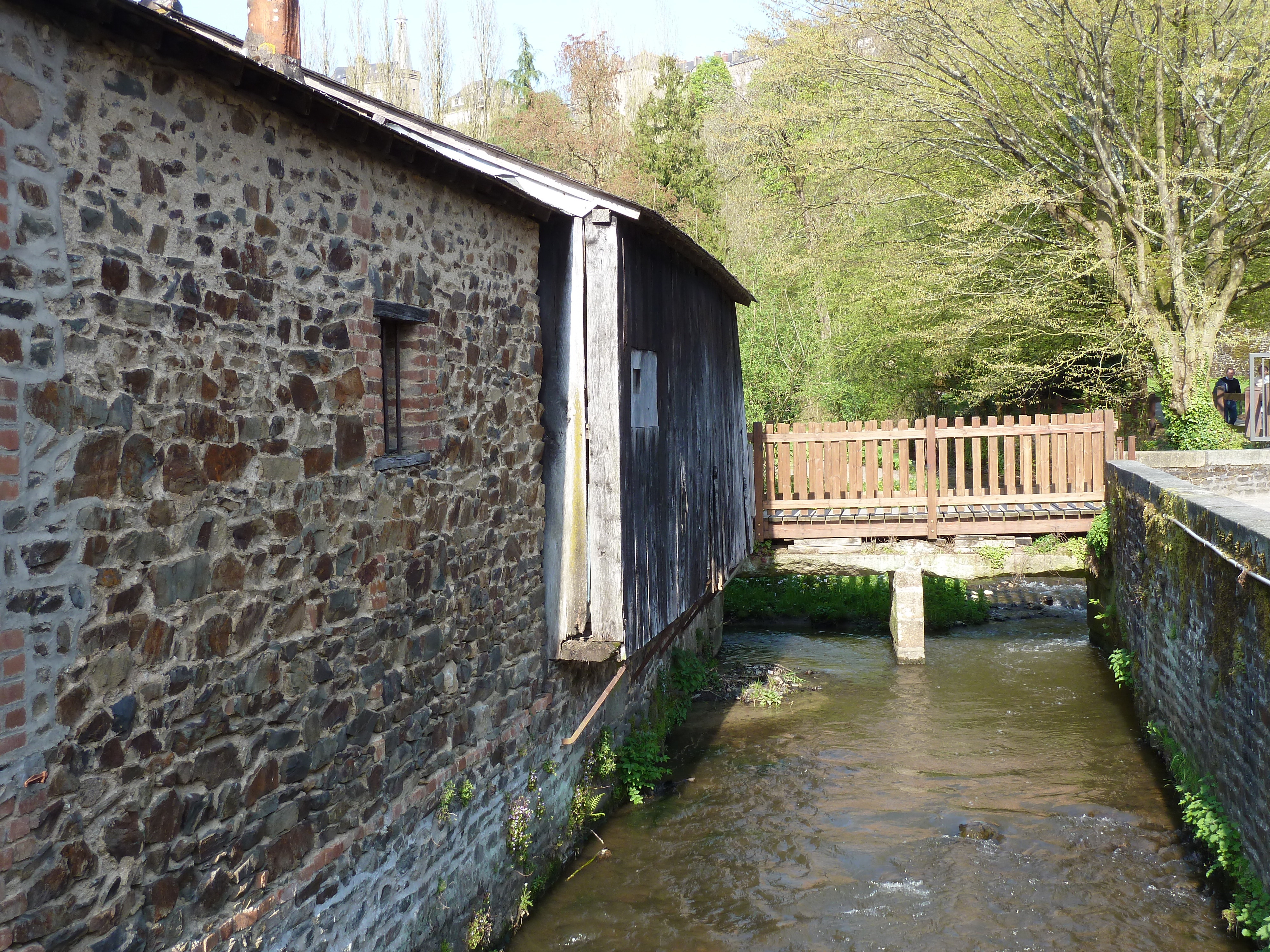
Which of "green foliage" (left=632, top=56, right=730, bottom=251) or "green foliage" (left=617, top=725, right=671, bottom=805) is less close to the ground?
"green foliage" (left=632, top=56, right=730, bottom=251)

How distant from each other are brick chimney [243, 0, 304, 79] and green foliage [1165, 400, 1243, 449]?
14.2m

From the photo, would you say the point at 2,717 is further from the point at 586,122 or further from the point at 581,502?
the point at 586,122

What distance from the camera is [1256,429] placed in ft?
54.2

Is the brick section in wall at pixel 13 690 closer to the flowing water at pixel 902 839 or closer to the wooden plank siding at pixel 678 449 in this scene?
the flowing water at pixel 902 839

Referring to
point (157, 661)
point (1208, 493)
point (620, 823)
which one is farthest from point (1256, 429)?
point (157, 661)

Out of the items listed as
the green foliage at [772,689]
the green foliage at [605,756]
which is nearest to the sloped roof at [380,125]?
the green foliage at [605,756]

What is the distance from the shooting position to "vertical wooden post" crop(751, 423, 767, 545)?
13.1m

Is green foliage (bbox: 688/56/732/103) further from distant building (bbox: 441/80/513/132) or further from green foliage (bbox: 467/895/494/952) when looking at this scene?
green foliage (bbox: 467/895/494/952)

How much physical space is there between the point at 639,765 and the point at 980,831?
111 inches

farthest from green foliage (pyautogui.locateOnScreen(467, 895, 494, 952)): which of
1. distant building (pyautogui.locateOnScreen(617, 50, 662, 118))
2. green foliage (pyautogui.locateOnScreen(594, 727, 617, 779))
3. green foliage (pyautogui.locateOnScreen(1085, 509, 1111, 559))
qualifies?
distant building (pyautogui.locateOnScreen(617, 50, 662, 118))

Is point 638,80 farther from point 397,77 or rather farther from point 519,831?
point 519,831

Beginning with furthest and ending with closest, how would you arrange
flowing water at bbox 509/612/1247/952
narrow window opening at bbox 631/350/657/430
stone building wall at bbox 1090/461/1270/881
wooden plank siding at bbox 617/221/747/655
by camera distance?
1. narrow window opening at bbox 631/350/657/430
2. wooden plank siding at bbox 617/221/747/655
3. flowing water at bbox 509/612/1247/952
4. stone building wall at bbox 1090/461/1270/881

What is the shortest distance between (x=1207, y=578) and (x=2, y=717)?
7.36m

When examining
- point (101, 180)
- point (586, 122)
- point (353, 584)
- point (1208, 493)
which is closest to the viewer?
point (101, 180)
